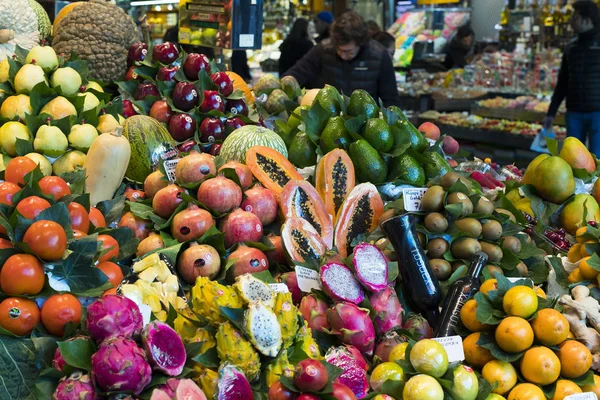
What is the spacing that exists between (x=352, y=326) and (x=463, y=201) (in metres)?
0.66

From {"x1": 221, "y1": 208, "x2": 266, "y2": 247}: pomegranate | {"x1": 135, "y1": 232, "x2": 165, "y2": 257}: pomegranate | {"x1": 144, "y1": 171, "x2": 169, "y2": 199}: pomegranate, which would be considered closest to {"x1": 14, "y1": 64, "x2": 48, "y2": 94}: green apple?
{"x1": 144, "y1": 171, "x2": 169, "y2": 199}: pomegranate

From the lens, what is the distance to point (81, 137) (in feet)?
8.86

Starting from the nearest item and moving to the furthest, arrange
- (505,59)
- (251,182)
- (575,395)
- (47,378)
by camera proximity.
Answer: (47,378) → (575,395) → (251,182) → (505,59)

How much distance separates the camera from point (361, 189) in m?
2.45

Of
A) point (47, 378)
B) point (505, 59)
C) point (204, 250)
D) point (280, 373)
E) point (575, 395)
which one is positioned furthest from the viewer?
point (505, 59)

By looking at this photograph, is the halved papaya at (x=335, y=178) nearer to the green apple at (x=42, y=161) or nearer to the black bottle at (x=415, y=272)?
the black bottle at (x=415, y=272)

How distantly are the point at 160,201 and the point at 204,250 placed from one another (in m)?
0.31

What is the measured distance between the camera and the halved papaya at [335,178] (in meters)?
2.51

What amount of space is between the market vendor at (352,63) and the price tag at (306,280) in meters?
3.29

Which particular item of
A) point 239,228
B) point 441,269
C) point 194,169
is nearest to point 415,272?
point 441,269

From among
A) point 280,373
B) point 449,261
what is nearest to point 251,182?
point 449,261

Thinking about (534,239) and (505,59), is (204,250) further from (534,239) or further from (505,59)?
(505,59)

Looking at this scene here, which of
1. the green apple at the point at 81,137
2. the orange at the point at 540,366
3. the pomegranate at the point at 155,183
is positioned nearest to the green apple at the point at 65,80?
the green apple at the point at 81,137

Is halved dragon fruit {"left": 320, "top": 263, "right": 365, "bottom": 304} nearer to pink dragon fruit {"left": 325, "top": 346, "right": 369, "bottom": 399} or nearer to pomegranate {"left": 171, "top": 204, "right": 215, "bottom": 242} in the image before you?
pink dragon fruit {"left": 325, "top": 346, "right": 369, "bottom": 399}
